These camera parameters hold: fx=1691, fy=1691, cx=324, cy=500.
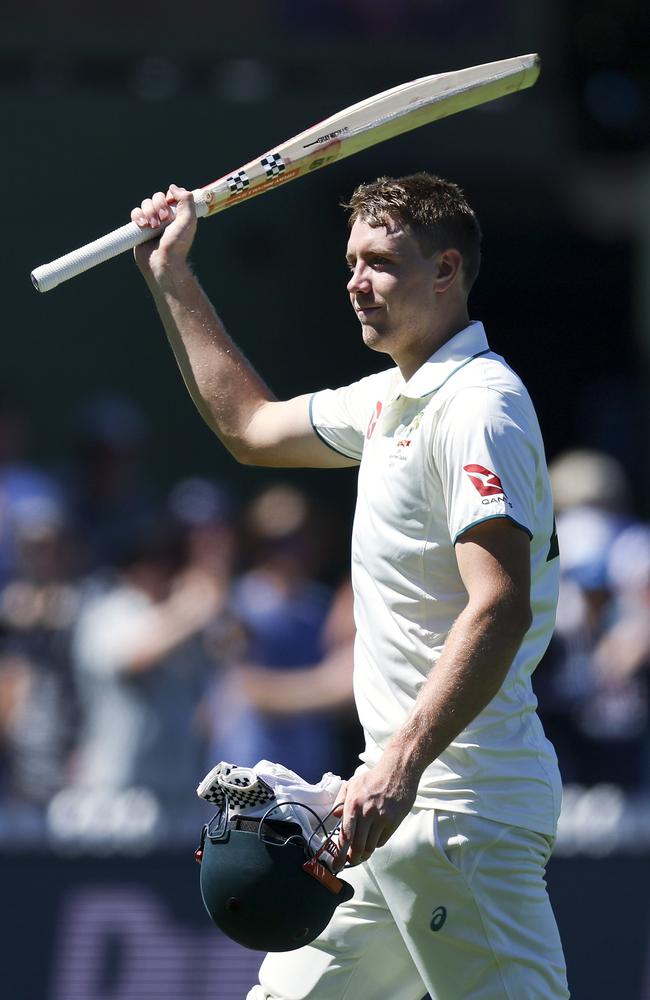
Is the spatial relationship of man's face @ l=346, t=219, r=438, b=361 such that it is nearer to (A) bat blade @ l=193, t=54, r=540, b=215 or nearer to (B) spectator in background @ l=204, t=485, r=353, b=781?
(A) bat blade @ l=193, t=54, r=540, b=215

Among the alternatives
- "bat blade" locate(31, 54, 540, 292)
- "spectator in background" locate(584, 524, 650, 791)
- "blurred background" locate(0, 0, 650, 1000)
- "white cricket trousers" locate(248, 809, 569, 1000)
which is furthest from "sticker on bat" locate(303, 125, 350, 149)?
"spectator in background" locate(584, 524, 650, 791)

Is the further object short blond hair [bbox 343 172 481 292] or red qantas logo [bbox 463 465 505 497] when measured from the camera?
short blond hair [bbox 343 172 481 292]

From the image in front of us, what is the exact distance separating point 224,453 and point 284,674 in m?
5.20

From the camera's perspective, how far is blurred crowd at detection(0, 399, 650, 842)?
23.9ft

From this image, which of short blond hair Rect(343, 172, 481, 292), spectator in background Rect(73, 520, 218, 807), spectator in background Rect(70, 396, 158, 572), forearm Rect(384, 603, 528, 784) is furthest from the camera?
spectator in background Rect(70, 396, 158, 572)

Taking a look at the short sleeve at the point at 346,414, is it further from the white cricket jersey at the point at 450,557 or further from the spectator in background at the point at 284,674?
the spectator in background at the point at 284,674

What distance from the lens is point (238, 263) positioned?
12.9 m

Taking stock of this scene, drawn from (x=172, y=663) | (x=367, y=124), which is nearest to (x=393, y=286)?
(x=367, y=124)

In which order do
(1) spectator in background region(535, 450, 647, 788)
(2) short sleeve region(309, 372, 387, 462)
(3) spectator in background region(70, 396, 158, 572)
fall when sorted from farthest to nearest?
1. (3) spectator in background region(70, 396, 158, 572)
2. (1) spectator in background region(535, 450, 647, 788)
3. (2) short sleeve region(309, 372, 387, 462)

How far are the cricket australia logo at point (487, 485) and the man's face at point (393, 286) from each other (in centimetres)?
45

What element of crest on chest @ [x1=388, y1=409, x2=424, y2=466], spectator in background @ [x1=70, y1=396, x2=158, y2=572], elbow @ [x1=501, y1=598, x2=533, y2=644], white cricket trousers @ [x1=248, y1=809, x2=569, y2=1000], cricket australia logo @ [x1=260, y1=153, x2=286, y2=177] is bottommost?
white cricket trousers @ [x1=248, y1=809, x2=569, y2=1000]

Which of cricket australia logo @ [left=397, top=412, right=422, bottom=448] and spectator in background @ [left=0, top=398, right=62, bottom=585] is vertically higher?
cricket australia logo @ [left=397, top=412, right=422, bottom=448]

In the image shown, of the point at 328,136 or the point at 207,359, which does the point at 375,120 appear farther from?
the point at 207,359

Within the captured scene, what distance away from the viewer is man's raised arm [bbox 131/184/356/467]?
4270mm
